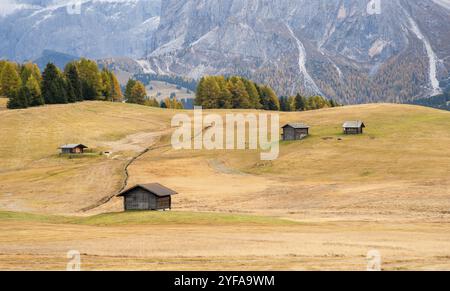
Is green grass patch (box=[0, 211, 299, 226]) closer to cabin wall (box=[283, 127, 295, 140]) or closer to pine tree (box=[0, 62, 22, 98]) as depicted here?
cabin wall (box=[283, 127, 295, 140])

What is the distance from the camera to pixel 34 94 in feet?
570

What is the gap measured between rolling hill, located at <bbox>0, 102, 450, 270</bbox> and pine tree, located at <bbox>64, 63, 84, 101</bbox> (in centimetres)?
532

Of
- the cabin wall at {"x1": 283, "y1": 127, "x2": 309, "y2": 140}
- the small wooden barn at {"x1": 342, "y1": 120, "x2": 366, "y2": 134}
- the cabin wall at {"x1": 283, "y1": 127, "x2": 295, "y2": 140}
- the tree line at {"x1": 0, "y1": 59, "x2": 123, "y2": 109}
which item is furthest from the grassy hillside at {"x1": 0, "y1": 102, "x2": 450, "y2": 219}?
the tree line at {"x1": 0, "y1": 59, "x2": 123, "y2": 109}

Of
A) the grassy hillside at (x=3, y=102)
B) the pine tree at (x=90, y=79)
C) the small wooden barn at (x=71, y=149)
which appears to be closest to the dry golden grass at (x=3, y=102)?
the grassy hillside at (x=3, y=102)

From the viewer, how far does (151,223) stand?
69438mm

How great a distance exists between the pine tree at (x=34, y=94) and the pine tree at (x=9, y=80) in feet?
36.1

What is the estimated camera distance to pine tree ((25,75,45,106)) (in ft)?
568

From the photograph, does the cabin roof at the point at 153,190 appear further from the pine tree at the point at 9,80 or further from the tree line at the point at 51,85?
the pine tree at the point at 9,80

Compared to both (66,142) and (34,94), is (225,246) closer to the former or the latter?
(66,142)

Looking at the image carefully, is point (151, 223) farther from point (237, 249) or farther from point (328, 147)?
point (328, 147)

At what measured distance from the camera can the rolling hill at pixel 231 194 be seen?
44634 mm

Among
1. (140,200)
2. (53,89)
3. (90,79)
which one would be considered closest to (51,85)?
(53,89)

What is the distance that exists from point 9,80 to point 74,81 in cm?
1835

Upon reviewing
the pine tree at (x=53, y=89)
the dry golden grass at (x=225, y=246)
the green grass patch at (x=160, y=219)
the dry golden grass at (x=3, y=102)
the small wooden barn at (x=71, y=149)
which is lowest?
the green grass patch at (x=160, y=219)
